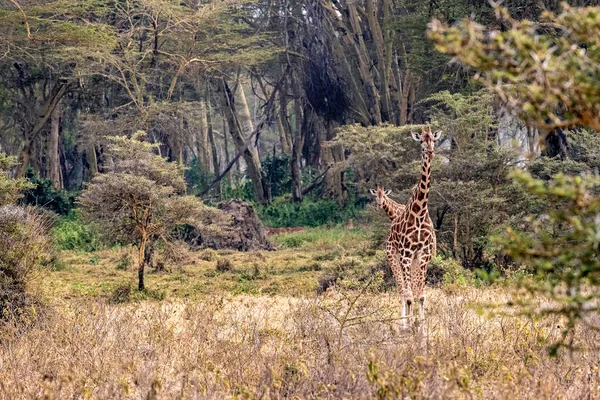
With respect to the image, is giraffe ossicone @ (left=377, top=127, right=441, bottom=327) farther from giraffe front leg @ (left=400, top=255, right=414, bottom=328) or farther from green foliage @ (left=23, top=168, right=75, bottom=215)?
green foliage @ (left=23, top=168, right=75, bottom=215)

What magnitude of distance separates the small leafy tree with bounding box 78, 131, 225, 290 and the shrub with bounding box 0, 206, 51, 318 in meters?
4.39

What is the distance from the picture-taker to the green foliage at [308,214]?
1138 inches

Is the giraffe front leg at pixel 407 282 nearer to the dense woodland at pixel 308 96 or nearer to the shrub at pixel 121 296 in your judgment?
the shrub at pixel 121 296

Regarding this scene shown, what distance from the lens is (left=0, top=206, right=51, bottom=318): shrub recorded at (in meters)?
9.51

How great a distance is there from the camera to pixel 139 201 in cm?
1444

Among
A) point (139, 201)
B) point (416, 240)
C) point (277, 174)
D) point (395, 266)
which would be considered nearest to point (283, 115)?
point (277, 174)

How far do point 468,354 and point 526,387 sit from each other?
3.76 feet

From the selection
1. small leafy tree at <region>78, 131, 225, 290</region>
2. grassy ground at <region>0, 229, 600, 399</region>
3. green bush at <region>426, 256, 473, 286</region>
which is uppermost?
small leafy tree at <region>78, 131, 225, 290</region>

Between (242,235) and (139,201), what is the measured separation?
323 inches

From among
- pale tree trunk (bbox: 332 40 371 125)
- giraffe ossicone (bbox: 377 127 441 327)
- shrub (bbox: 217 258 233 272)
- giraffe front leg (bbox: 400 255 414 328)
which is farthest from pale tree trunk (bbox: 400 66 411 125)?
giraffe front leg (bbox: 400 255 414 328)

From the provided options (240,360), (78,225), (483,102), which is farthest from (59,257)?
(240,360)

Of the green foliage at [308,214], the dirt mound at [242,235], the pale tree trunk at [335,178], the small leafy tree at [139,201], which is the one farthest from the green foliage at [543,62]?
the pale tree trunk at [335,178]

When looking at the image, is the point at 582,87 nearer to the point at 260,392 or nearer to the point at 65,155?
the point at 260,392

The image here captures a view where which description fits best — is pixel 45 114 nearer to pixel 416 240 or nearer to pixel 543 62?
pixel 416 240
